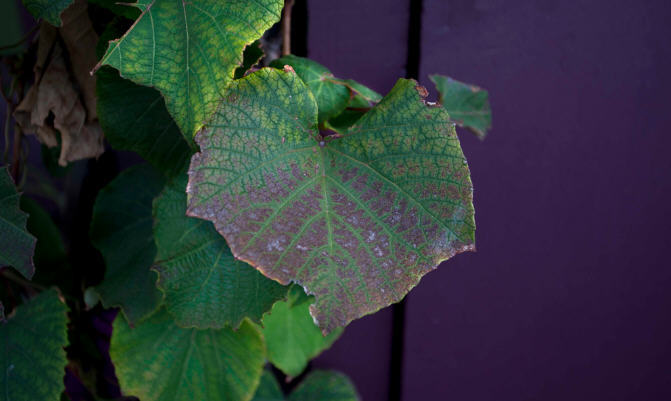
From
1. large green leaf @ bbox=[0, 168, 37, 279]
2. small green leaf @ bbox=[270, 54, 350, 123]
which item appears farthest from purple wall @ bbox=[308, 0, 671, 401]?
large green leaf @ bbox=[0, 168, 37, 279]

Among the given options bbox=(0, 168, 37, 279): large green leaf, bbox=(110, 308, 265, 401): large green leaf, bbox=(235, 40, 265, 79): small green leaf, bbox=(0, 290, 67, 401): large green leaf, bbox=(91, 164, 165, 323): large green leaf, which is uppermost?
bbox=(235, 40, 265, 79): small green leaf

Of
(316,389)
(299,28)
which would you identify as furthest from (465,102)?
(316,389)

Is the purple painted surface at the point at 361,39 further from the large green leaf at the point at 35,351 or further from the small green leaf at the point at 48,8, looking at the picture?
the large green leaf at the point at 35,351

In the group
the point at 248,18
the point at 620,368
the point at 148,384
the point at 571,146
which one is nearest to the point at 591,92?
the point at 571,146

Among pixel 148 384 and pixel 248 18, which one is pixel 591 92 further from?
pixel 148 384

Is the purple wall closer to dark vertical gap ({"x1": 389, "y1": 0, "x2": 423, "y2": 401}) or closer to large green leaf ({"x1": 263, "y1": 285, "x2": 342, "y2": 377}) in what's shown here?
dark vertical gap ({"x1": 389, "y1": 0, "x2": 423, "y2": 401})

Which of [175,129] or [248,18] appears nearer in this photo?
[248,18]
